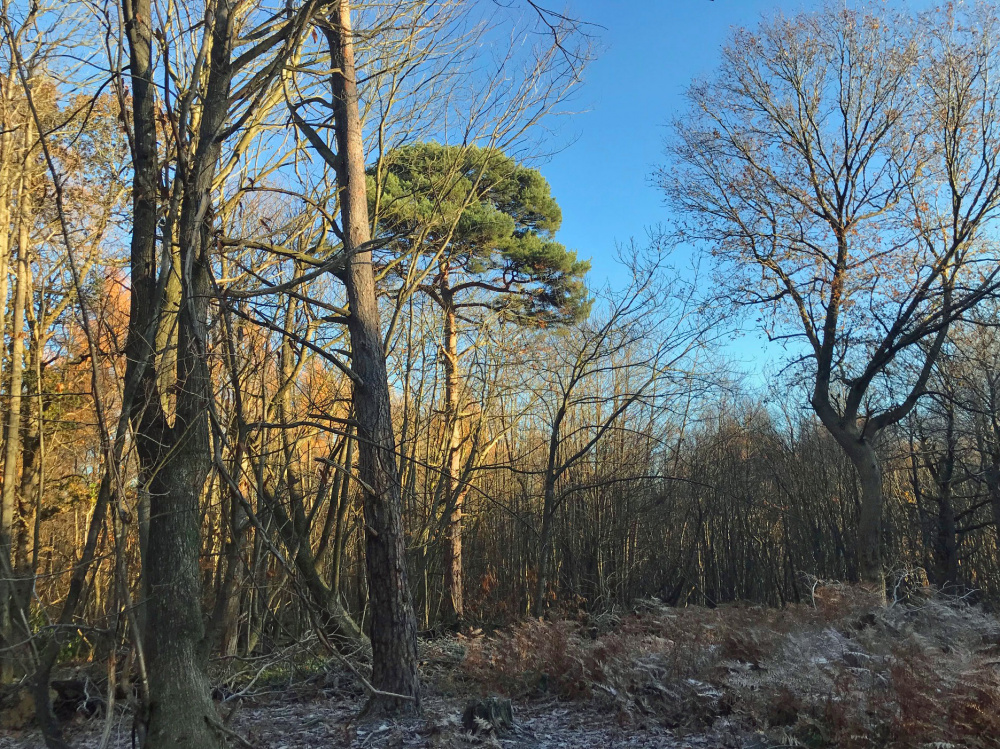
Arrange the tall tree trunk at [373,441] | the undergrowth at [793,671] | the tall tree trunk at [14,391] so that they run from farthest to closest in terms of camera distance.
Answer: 1. the tall tree trunk at [14,391]
2. the tall tree trunk at [373,441]
3. the undergrowth at [793,671]

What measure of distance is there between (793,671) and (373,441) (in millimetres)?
3295

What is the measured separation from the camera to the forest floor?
3.85 meters

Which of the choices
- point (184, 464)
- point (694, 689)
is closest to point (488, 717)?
point (694, 689)

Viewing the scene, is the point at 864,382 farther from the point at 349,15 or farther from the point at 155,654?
the point at 155,654

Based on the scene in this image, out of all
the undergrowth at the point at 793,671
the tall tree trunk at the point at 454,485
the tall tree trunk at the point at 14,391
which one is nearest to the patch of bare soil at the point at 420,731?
the undergrowth at the point at 793,671

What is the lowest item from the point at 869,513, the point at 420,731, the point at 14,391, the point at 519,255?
the point at 420,731

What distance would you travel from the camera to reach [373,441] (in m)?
4.97

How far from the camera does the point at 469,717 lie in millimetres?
4773

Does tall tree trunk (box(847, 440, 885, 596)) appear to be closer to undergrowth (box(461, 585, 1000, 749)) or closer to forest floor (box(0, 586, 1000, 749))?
undergrowth (box(461, 585, 1000, 749))

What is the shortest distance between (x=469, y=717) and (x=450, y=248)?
24.1ft

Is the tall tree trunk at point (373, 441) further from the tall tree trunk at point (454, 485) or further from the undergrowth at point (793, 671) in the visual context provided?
the tall tree trunk at point (454, 485)

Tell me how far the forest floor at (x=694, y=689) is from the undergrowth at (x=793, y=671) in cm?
1

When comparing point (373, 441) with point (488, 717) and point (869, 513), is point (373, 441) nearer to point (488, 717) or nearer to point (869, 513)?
point (488, 717)

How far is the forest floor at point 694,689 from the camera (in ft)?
12.6
